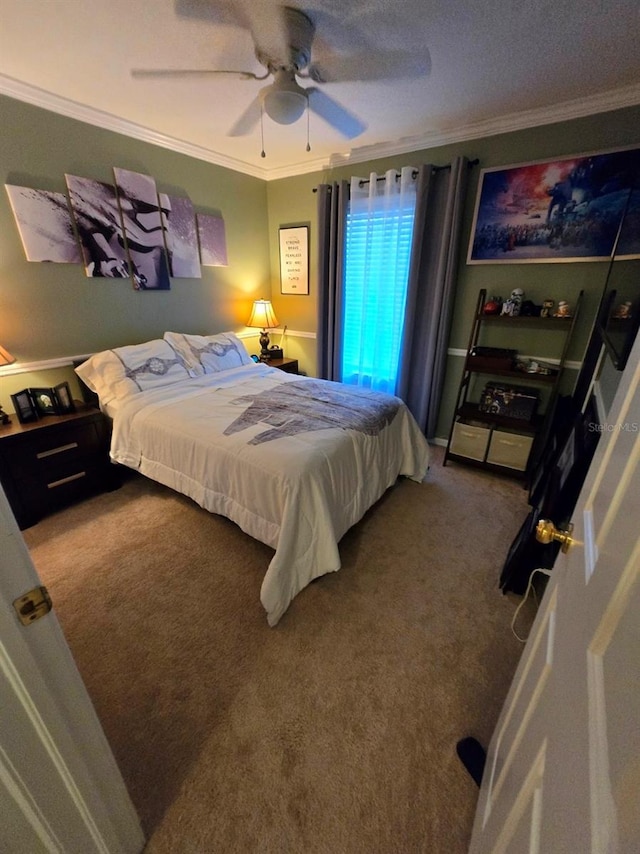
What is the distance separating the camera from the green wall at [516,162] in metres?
2.17

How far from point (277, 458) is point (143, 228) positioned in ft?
7.76

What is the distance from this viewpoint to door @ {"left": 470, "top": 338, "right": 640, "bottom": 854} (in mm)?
323

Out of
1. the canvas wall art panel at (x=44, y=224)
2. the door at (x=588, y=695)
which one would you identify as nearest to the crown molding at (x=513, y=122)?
the canvas wall art panel at (x=44, y=224)

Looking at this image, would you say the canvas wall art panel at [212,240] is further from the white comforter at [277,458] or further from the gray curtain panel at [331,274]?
the white comforter at [277,458]

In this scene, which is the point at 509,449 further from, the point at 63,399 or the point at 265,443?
the point at 63,399

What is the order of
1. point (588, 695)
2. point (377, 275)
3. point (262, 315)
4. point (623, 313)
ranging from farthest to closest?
point (262, 315), point (377, 275), point (623, 313), point (588, 695)

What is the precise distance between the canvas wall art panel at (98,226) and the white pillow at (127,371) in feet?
2.01

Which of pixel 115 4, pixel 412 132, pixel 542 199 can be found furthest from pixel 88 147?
Answer: pixel 542 199

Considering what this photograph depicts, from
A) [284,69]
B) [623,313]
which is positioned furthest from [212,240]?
[623,313]

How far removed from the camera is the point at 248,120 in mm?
2389

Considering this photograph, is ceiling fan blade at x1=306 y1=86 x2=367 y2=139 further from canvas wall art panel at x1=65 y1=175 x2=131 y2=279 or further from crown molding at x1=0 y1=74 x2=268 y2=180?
canvas wall art panel at x1=65 y1=175 x2=131 y2=279

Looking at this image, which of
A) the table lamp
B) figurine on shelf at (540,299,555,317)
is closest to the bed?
the table lamp

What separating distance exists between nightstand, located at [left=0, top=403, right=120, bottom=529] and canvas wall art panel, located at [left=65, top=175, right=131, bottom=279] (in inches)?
41.3

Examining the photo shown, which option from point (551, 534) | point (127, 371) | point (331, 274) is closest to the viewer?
point (551, 534)
